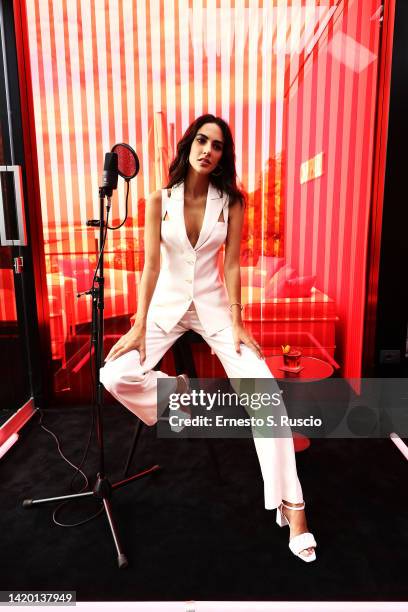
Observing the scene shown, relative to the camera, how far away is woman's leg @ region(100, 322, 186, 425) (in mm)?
1752

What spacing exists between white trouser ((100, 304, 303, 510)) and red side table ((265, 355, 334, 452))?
1.73ft

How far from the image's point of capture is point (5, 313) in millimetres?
2662

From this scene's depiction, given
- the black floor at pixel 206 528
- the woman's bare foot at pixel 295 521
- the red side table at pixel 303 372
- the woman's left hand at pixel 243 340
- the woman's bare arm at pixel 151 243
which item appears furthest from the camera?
the red side table at pixel 303 372

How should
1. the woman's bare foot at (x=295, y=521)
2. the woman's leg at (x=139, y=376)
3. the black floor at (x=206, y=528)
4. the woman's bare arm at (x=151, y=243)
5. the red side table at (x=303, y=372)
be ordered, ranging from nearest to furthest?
1. the black floor at (x=206, y=528)
2. the woman's bare foot at (x=295, y=521)
3. the woman's leg at (x=139, y=376)
4. the woman's bare arm at (x=151, y=243)
5. the red side table at (x=303, y=372)

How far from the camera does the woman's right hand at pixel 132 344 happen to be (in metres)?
1.81

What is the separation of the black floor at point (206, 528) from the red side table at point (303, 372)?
6 centimetres

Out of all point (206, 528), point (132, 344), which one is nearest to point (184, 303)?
point (132, 344)

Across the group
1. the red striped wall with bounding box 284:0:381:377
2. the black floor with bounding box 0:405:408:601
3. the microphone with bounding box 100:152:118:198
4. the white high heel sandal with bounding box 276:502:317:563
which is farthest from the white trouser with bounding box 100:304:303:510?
the red striped wall with bounding box 284:0:381:377

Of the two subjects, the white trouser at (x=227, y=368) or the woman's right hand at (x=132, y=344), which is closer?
the white trouser at (x=227, y=368)

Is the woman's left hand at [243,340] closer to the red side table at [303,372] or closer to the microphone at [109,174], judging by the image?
the red side table at [303,372]

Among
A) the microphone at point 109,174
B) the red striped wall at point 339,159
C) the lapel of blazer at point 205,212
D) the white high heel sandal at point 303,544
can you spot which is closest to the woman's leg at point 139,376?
the lapel of blazer at point 205,212

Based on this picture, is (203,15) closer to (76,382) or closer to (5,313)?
(5,313)

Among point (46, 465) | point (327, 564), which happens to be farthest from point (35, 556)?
point (327, 564)

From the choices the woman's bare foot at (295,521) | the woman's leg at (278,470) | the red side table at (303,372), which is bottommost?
the woman's bare foot at (295,521)
